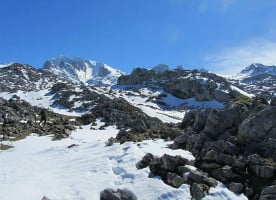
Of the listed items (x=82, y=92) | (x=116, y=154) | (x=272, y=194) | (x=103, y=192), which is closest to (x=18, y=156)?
(x=116, y=154)

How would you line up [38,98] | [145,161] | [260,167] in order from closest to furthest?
[260,167] → [145,161] → [38,98]

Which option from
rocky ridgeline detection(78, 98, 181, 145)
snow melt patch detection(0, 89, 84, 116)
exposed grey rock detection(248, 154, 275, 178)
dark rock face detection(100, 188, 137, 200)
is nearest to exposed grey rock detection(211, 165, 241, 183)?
exposed grey rock detection(248, 154, 275, 178)

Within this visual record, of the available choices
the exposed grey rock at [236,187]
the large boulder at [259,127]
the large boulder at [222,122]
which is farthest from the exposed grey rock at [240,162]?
the large boulder at [222,122]

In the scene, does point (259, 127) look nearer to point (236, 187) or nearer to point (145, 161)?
point (236, 187)

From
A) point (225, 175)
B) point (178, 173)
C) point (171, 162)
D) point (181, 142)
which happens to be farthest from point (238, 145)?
point (178, 173)

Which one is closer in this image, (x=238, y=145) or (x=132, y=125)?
(x=238, y=145)

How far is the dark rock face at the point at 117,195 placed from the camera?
27.4 meters

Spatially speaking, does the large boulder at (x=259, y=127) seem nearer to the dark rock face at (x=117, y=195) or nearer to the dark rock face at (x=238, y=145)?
the dark rock face at (x=238, y=145)

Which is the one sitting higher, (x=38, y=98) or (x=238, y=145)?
(x=38, y=98)

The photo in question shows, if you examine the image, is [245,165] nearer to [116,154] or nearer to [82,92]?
[116,154]

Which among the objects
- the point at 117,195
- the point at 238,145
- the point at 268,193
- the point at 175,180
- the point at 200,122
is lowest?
the point at 117,195

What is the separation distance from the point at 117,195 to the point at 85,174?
6.27 metres

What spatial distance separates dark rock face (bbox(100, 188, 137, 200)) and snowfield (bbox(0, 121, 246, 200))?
17.5 inches

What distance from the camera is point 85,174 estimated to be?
108ft
